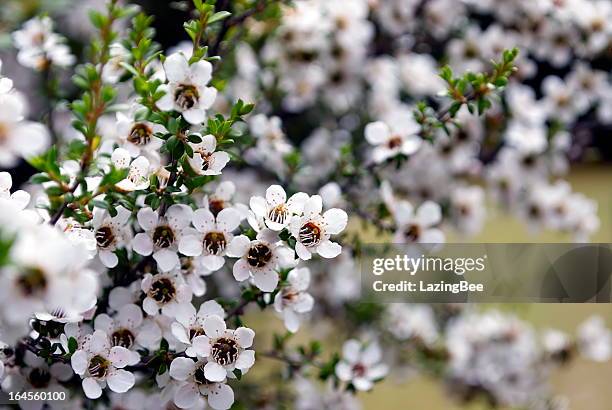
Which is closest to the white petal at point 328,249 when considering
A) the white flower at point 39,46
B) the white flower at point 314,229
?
the white flower at point 314,229

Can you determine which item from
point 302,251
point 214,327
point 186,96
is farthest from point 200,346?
Result: point 186,96

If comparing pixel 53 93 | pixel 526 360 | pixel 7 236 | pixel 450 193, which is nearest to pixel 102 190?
pixel 7 236

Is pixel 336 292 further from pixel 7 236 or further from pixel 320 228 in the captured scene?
pixel 7 236

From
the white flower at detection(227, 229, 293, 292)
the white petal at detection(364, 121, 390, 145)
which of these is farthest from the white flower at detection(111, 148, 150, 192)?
the white petal at detection(364, 121, 390, 145)

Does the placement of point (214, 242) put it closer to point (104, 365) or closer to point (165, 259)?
point (165, 259)

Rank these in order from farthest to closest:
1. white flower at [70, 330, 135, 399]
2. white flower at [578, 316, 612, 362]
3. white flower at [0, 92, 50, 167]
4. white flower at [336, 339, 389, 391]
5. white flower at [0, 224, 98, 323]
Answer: white flower at [578, 316, 612, 362] → white flower at [336, 339, 389, 391] → white flower at [70, 330, 135, 399] → white flower at [0, 92, 50, 167] → white flower at [0, 224, 98, 323]

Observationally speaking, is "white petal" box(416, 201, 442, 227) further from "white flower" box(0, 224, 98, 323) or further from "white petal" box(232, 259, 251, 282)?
"white flower" box(0, 224, 98, 323)

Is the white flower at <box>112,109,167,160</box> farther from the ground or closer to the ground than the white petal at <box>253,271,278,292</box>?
farther from the ground
